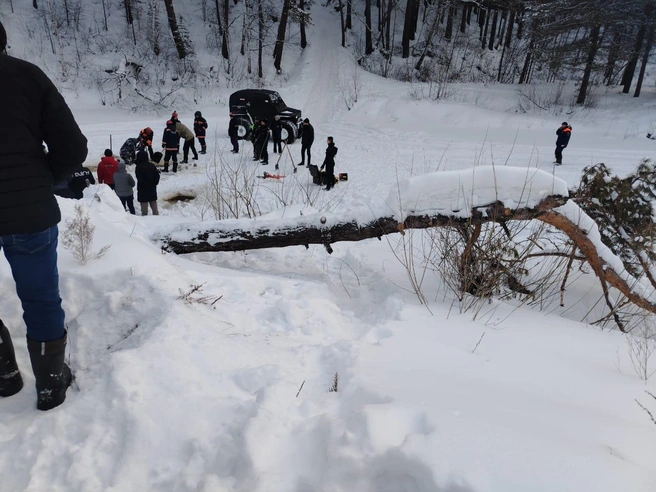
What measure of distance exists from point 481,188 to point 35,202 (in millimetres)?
3661

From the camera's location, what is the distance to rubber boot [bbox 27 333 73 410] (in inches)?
80.7

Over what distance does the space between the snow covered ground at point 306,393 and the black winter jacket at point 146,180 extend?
11.9 ft

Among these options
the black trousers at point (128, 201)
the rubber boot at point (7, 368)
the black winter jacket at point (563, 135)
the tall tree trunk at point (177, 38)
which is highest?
the tall tree trunk at point (177, 38)

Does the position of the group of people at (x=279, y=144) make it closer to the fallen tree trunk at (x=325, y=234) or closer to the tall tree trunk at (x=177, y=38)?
the fallen tree trunk at (x=325, y=234)

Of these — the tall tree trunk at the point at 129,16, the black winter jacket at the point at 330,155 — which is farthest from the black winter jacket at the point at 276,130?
the tall tree trunk at the point at 129,16

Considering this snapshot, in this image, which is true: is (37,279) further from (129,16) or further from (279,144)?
(129,16)

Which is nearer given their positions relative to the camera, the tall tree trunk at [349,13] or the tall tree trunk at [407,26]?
the tall tree trunk at [407,26]

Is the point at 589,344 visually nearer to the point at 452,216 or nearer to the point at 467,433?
the point at 452,216

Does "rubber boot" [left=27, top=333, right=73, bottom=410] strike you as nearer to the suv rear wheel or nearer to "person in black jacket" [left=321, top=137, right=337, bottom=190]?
"person in black jacket" [left=321, top=137, right=337, bottom=190]

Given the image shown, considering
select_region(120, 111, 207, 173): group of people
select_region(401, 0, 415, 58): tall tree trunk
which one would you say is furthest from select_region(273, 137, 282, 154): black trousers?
select_region(401, 0, 415, 58): tall tree trunk

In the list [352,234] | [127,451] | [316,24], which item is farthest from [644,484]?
[316,24]

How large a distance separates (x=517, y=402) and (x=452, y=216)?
2.37m

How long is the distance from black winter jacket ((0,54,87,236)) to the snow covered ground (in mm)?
848

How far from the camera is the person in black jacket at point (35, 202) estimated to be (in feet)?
5.93
